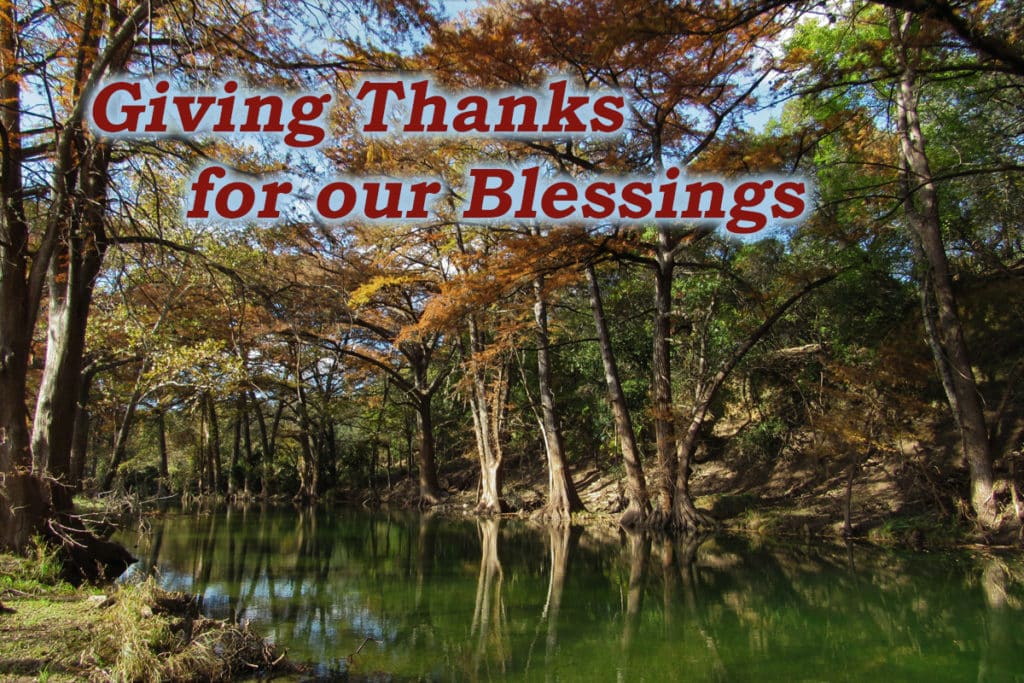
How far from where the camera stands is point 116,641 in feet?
11.8

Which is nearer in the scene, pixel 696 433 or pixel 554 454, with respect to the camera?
pixel 696 433

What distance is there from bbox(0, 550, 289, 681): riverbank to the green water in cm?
63

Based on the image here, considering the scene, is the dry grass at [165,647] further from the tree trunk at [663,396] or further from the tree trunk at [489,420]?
the tree trunk at [489,420]

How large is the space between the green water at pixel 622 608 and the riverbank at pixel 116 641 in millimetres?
625

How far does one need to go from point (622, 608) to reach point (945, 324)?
6.78 metres

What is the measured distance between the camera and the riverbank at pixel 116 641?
3326 mm

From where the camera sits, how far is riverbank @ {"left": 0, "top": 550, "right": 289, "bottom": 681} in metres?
3.33

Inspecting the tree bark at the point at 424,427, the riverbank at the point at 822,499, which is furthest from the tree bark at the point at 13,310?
the tree bark at the point at 424,427

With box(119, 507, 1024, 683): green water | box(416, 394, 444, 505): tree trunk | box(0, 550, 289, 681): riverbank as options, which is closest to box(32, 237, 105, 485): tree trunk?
box(119, 507, 1024, 683): green water

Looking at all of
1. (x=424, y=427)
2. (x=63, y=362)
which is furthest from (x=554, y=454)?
(x=63, y=362)

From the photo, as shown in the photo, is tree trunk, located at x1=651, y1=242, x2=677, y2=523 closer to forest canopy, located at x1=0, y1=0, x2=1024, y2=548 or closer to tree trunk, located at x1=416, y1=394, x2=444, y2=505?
forest canopy, located at x1=0, y1=0, x2=1024, y2=548

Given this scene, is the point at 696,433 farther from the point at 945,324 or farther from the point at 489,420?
the point at 489,420

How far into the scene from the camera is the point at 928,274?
967 cm

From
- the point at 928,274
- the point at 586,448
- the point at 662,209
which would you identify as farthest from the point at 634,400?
the point at 928,274
